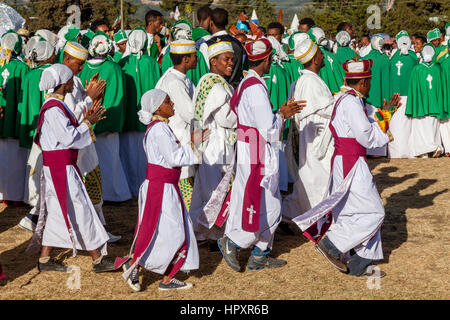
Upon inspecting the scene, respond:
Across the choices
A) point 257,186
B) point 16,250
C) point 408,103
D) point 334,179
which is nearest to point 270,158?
point 257,186

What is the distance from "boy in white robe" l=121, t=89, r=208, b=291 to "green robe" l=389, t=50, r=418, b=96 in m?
8.22

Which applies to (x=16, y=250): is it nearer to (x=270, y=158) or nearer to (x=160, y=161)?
(x=160, y=161)

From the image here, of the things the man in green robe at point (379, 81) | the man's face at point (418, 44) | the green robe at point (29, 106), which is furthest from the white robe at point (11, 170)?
the man's face at point (418, 44)

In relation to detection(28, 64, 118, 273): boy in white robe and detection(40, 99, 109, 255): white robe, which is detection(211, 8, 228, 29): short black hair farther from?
detection(40, 99, 109, 255): white robe

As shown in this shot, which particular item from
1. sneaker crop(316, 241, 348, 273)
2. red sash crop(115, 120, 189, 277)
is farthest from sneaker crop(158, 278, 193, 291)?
sneaker crop(316, 241, 348, 273)

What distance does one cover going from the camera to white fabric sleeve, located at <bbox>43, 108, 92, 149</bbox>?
541 centimetres

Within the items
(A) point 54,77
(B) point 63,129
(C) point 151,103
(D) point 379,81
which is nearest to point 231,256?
(C) point 151,103

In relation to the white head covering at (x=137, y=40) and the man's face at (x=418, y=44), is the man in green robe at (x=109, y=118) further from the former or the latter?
the man's face at (x=418, y=44)

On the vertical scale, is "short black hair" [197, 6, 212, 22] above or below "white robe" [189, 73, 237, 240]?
above

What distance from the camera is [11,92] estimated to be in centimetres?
834

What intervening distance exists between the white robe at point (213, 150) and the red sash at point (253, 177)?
1.08 feet

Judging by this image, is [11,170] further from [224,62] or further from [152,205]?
[152,205]

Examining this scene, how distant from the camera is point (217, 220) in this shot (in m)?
6.04

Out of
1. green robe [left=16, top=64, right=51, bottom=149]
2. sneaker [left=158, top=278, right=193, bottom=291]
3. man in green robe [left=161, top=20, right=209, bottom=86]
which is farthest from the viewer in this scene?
man in green robe [left=161, top=20, right=209, bottom=86]
